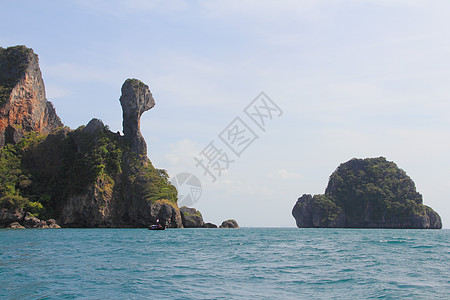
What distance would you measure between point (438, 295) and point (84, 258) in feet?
62.3

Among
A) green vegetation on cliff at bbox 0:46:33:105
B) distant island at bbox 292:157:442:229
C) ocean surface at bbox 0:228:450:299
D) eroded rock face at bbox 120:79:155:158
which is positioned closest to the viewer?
ocean surface at bbox 0:228:450:299

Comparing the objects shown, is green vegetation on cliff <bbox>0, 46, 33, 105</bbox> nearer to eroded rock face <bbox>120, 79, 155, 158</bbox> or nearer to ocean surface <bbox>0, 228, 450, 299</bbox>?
eroded rock face <bbox>120, 79, 155, 158</bbox>

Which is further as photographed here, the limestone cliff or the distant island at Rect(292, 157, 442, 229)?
the distant island at Rect(292, 157, 442, 229)

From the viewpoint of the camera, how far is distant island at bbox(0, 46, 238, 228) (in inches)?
3081

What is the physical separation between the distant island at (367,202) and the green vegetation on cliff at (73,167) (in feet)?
192

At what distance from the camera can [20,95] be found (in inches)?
3354

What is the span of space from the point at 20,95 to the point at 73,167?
19.6 m

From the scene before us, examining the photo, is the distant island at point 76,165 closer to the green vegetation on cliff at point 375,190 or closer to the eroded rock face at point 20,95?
the eroded rock face at point 20,95

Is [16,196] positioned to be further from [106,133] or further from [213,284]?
[213,284]

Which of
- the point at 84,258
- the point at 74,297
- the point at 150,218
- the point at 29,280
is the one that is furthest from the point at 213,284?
the point at 150,218

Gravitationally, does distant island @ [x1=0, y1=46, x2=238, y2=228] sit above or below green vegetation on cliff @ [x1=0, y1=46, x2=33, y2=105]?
below

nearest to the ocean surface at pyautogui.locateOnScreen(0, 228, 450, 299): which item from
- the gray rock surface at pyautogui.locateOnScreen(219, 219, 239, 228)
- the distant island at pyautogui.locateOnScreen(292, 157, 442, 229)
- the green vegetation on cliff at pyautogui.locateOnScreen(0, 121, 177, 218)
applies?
the green vegetation on cliff at pyautogui.locateOnScreen(0, 121, 177, 218)

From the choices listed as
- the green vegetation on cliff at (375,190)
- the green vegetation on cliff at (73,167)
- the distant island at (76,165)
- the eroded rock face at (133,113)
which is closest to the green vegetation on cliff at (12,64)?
the distant island at (76,165)

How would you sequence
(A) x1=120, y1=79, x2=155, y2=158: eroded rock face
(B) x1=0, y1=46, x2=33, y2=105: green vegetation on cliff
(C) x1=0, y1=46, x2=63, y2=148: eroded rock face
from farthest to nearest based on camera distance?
(A) x1=120, y1=79, x2=155, y2=158: eroded rock face
(B) x1=0, y1=46, x2=33, y2=105: green vegetation on cliff
(C) x1=0, y1=46, x2=63, y2=148: eroded rock face
